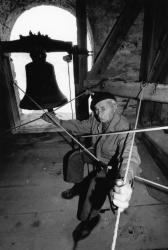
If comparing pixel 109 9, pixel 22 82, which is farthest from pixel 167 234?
pixel 22 82

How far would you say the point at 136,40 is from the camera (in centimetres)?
406

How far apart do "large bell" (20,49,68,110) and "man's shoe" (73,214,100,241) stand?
1.41m

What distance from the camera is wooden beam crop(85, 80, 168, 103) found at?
64.7 inches

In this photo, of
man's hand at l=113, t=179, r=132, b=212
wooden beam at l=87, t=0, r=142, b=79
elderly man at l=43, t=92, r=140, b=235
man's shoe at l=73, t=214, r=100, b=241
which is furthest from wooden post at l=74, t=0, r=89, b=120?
man's hand at l=113, t=179, r=132, b=212

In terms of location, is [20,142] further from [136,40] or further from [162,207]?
[136,40]

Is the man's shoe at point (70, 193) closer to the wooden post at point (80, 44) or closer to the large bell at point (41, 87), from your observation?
the large bell at point (41, 87)

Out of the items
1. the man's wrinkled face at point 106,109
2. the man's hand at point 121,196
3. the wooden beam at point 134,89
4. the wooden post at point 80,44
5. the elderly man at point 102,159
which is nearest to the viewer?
the man's hand at point 121,196

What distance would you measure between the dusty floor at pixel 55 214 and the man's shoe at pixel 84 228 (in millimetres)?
46

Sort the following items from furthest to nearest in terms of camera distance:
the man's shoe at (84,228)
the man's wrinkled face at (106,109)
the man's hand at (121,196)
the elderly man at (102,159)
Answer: the man's wrinkled face at (106,109) → the man's shoe at (84,228) → the elderly man at (102,159) → the man's hand at (121,196)

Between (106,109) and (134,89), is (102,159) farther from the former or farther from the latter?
(134,89)

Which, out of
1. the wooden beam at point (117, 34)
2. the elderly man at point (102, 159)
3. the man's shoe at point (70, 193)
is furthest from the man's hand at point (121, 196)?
the wooden beam at point (117, 34)

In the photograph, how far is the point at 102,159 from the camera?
7.57ft

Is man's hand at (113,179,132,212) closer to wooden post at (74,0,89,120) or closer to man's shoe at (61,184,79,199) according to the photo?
man's shoe at (61,184,79,199)

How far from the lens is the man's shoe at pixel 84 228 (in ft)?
6.49
